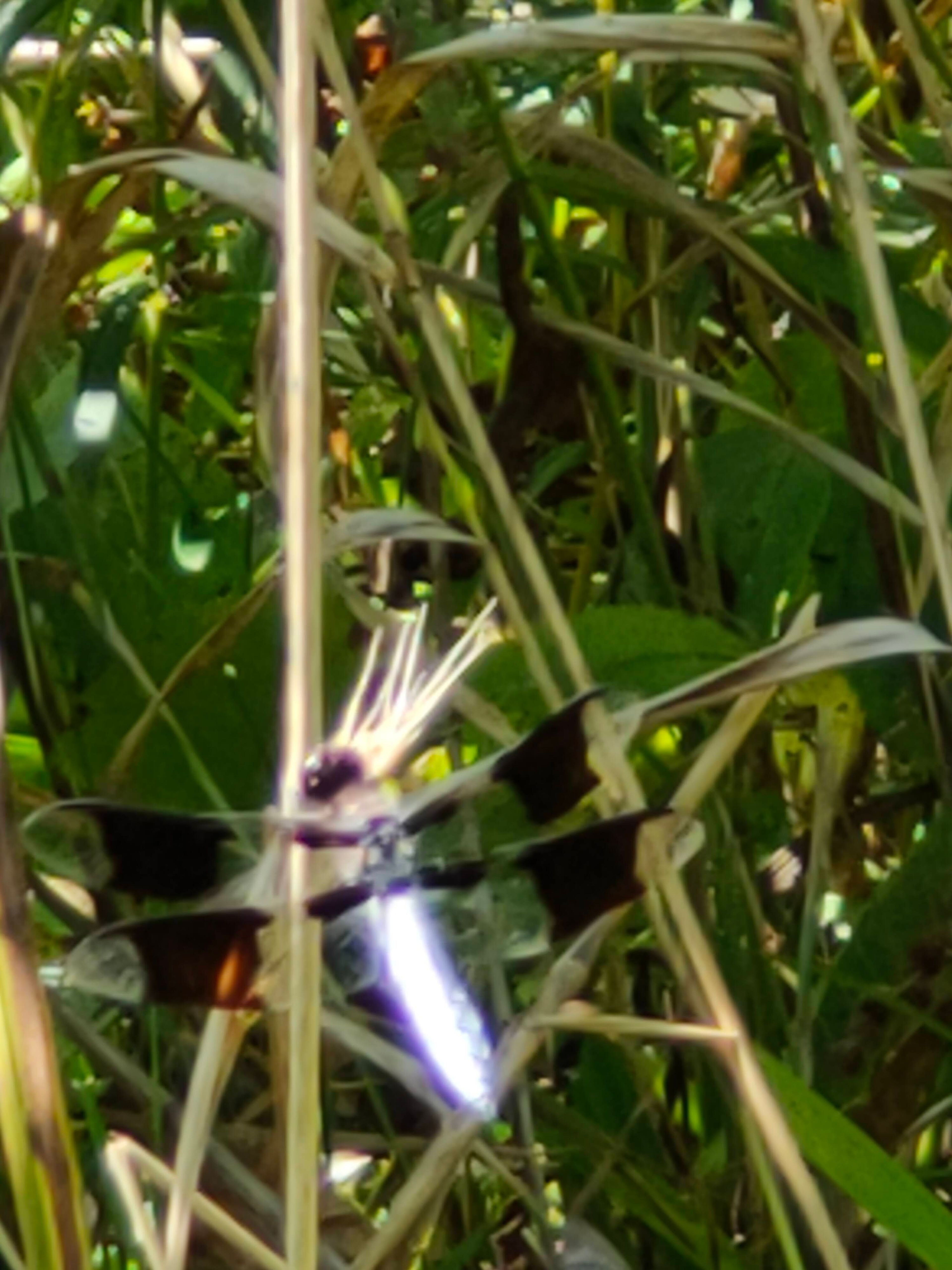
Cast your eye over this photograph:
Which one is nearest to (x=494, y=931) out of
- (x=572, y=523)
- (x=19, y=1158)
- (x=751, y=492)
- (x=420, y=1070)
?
(x=420, y=1070)

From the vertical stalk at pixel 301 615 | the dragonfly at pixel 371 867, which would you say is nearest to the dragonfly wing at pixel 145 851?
the dragonfly at pixel 371 867

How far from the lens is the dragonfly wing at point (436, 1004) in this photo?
1.74 feet

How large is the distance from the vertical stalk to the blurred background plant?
12 cm

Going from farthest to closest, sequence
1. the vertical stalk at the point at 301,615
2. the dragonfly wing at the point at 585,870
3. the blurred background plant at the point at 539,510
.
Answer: the blurred background plant at the point at 539,510, the dragonfly wing at the point at 585,870, the vertical stalk at the point at 301,615

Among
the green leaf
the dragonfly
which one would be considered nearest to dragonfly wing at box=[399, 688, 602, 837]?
the dragonfly

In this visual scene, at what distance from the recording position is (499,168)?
735 millimetres

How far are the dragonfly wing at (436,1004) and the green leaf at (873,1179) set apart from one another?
0.28 feet

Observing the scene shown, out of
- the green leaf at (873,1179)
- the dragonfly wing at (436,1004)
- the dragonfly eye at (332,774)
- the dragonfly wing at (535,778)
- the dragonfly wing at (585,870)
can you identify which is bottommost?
the green leaf at (873,1179)

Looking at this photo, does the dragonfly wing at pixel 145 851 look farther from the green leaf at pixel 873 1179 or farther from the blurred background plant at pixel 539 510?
the green leaf at pixel 873 1179

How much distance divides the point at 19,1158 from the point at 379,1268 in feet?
0.57

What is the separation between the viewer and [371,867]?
1.57 feet

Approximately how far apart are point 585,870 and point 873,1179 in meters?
0.13

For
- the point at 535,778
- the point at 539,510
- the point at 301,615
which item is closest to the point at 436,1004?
the point at 535,778

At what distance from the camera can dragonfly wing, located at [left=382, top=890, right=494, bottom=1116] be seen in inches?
20.9
